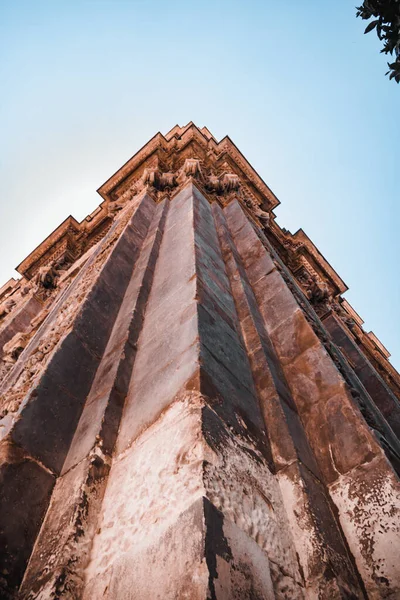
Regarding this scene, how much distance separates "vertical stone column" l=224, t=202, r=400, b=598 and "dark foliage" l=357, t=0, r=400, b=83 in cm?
253

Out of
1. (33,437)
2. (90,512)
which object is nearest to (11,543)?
(90,512)

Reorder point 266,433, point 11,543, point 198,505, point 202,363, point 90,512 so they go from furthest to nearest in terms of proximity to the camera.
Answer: point 266,433
point 202,363
point 90,512
point 11,543
point 198,505

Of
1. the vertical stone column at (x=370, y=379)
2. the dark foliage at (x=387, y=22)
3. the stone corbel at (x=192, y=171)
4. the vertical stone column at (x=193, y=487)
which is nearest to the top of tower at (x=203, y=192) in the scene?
the stone corbel at (x=192, y=171)

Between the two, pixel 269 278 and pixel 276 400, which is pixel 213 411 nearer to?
pixel 276 400

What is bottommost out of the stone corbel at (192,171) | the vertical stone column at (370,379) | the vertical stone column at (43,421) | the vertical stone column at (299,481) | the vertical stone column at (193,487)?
the vertical stone column at (370,379)

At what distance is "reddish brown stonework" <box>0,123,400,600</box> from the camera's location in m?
1.62

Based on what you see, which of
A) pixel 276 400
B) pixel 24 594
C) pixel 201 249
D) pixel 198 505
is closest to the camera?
pixel 198 505

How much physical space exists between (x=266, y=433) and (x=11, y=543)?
154cm

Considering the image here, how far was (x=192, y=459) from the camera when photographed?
1775 millimetres

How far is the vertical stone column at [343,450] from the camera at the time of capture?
188cm

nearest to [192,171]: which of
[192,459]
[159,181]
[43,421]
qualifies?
[159,181]

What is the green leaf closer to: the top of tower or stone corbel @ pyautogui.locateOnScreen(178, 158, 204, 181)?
the top of tower

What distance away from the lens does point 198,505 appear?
5.10ft

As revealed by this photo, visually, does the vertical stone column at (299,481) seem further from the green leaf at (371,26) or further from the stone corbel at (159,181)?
the stone corbel at (159,181)
